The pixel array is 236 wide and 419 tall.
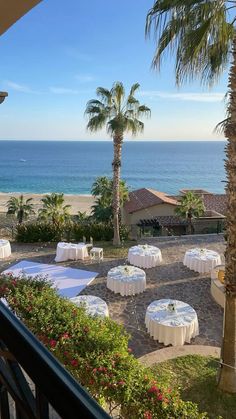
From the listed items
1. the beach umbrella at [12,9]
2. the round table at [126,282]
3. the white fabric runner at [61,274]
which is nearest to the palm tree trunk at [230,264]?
the round table at [126,282]

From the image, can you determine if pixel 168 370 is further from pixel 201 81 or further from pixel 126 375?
pixel 201 81

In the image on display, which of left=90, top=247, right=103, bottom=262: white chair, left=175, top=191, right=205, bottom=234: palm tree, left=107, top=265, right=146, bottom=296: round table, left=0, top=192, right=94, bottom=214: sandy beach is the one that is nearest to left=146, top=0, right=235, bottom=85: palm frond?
left=107, top=265, right=146, bottom=296: round table

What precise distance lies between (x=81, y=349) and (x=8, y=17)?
503 centimetres

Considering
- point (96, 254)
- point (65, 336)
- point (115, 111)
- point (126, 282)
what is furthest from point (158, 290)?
point (115, 111)

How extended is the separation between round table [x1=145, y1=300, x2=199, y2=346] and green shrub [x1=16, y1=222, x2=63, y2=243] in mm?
10732

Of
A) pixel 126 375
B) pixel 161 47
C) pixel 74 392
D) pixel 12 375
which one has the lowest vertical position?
pixel 126 375

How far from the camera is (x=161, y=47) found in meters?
6.40

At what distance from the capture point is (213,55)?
256 inches

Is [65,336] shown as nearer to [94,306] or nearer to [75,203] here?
[94,306]

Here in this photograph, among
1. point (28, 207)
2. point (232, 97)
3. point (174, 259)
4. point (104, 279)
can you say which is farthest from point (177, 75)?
point (28, 207)

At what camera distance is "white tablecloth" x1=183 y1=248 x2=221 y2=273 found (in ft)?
44.4

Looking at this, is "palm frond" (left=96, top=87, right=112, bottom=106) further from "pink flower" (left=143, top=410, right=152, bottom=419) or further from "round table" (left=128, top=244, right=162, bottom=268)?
"pink flower" (left=143, top=410, right=152, bottom=419)

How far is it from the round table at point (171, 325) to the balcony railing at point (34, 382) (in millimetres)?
8015

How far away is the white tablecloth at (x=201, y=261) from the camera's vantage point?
44.4ft
